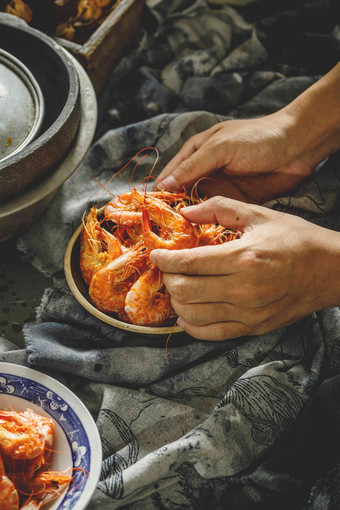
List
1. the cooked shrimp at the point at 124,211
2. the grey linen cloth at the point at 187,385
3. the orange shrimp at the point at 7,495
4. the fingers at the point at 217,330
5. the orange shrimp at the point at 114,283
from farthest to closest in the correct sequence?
1. the cooked shrimp at the point at 124,211
2. the orange shrimp at the point at 114,283
3. the fingers at the point at 217,330
4. the grey linen cloth at the point at 187,385
5. the orange shrimp at the point at 7,495

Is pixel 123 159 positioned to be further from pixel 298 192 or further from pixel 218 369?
pixel 218 369

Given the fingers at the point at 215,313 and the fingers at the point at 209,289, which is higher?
the fingers at the point at 209,289

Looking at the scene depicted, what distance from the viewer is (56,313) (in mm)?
1675

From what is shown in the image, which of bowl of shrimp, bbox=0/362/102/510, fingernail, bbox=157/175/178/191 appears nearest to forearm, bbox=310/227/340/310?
fingernail, bbox=157/175/178/191

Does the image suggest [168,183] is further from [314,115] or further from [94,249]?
[314,115]

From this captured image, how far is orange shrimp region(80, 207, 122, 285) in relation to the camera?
5.42ft

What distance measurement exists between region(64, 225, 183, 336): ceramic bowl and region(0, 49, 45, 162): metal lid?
1.20ft

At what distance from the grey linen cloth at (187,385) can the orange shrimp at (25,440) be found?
0.19m

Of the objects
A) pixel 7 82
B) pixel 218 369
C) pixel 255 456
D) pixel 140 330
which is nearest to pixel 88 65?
pixel 7 82

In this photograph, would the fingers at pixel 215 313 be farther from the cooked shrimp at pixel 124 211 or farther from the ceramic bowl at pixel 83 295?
the cooked shrimp at pixel 124 211

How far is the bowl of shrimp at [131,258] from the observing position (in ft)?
4.99

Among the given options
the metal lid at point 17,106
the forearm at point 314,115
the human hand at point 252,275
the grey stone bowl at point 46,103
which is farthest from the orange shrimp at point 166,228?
the forearm at point 314,115

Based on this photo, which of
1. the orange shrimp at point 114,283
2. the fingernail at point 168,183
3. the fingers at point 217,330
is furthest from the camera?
the fingernail at point 168,183

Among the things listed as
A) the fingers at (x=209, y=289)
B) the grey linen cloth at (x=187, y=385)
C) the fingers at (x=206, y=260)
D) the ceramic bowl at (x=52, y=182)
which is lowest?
the grey linen cloth at (x=187, y=385)
